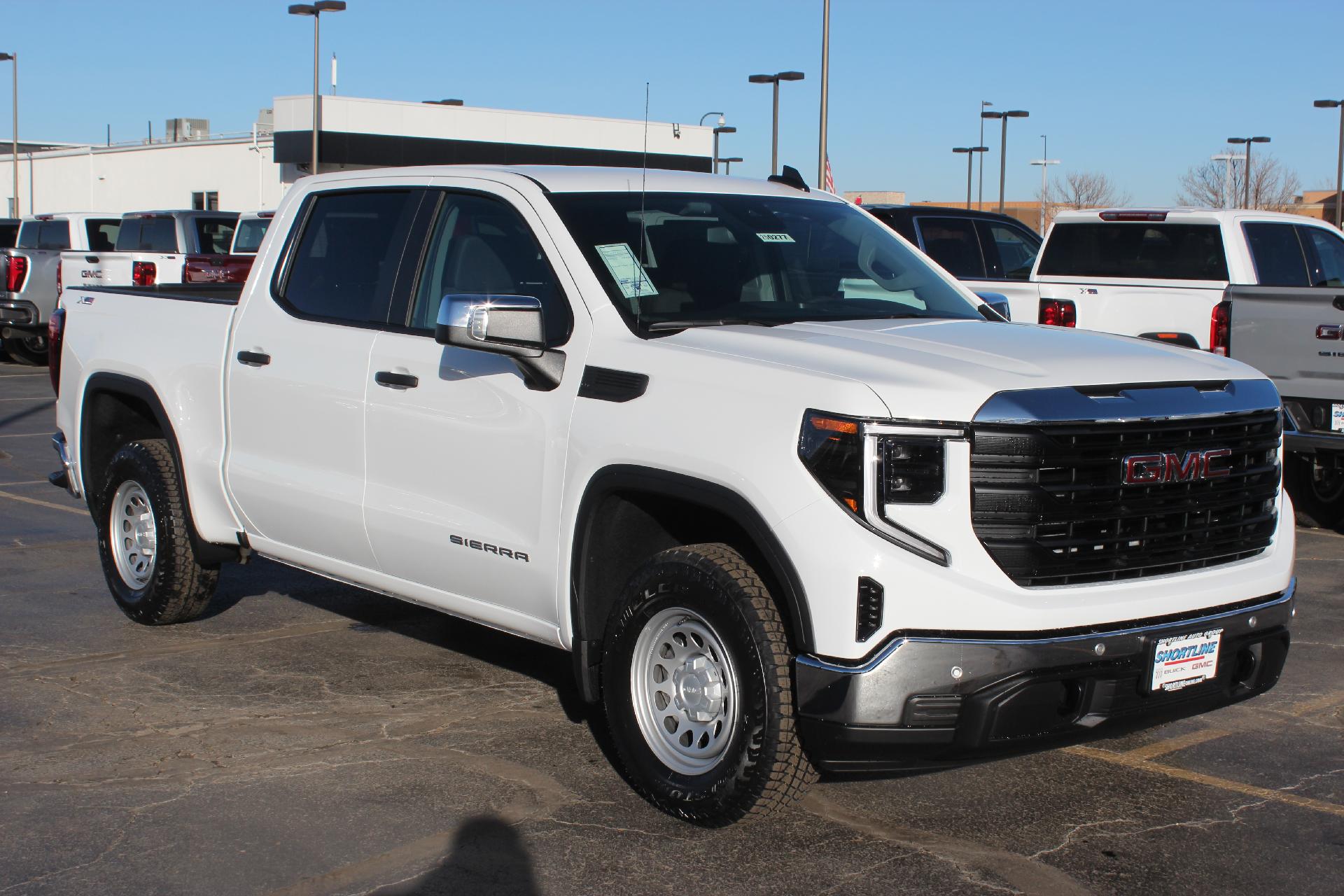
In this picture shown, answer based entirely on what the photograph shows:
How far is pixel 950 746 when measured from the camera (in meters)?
4.07

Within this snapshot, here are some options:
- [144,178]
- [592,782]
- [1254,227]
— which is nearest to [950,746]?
[592,782]

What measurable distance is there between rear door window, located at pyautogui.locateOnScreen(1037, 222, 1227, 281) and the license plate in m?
7.84

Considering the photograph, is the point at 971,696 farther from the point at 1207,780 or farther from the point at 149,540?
the point at 149,540

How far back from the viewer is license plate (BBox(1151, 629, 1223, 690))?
426 cm

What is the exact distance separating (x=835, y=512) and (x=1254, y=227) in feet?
29.4

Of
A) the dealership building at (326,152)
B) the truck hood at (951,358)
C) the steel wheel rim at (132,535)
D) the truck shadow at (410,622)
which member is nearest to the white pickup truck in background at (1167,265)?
the truck shadow at (410,622)

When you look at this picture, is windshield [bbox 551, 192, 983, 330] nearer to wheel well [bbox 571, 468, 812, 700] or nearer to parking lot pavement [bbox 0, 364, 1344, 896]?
wheel well [bbox 571, 468, 812, 700]

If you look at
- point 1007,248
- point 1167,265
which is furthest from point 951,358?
point 1007,248

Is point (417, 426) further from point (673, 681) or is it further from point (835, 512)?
point (835, 512)

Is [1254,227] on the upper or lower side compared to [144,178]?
lower

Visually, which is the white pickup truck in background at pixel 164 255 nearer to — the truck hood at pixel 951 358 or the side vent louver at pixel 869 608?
the truck hood at pixel 951 358

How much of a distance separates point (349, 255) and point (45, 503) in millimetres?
5880

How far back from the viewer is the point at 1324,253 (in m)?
12.2

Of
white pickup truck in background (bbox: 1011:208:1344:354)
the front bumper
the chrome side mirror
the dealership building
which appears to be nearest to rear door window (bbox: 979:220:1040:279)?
white pickup truck in background (bbox: 1011:208:1344:354)
